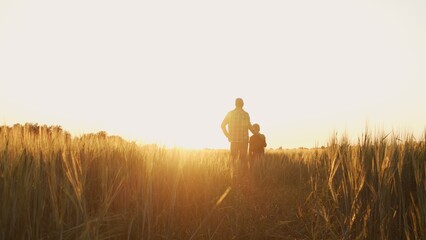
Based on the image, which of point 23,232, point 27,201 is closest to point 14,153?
point 27,201

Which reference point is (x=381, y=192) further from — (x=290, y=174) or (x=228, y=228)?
(x=290, y=174)

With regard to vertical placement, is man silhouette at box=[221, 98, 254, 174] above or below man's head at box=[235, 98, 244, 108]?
below

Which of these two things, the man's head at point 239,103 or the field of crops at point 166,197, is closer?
the field of crops at point 166,197

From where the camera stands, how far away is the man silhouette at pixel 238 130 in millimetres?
8688

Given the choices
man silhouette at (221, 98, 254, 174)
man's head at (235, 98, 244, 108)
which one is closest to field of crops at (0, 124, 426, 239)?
man silhouette at (221, 98, 254, 174)

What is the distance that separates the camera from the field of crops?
2188mm

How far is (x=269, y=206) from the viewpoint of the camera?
4816 millimetres

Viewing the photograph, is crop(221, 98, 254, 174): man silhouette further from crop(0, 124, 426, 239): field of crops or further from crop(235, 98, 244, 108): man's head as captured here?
crop(0, 124, 426, 239): field of crops

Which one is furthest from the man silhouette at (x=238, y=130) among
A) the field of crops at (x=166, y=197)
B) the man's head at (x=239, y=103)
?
the field of crops at (x=166, y=197)

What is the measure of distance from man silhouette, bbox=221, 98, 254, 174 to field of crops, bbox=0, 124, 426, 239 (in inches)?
166

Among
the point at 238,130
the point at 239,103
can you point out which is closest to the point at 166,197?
the point at 238,130

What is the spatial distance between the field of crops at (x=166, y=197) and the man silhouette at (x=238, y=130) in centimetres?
421

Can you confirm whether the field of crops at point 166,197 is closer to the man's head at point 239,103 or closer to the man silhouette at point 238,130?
the man silhouette at point 238,130

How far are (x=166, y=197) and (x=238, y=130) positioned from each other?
5369mm
